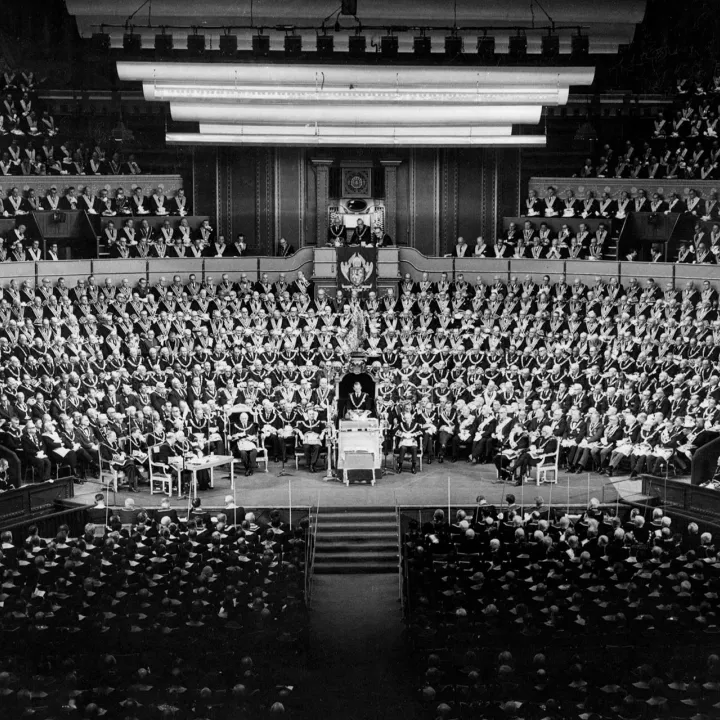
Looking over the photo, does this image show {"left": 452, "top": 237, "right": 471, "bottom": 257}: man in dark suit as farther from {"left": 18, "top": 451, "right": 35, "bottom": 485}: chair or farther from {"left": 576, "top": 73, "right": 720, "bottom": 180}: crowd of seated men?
{"left": 18, "top": 451, "right": 35, "bottom": 485}: chair

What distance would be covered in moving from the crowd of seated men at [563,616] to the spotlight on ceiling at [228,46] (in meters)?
14.7

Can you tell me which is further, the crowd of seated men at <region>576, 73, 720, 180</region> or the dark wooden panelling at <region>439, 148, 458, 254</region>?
the dark wooden panelling at <region>439, 148, 458, 254</region>

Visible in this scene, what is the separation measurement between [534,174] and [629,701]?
2495 cm

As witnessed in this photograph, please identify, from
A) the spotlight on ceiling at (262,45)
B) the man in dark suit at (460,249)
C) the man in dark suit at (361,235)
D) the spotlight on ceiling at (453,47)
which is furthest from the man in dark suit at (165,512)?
the spotlight on ceiling at (453,47)

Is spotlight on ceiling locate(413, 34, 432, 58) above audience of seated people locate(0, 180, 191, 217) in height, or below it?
above

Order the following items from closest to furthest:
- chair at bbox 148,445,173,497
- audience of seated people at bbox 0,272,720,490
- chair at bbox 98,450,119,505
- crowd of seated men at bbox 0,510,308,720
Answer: crowd of seated men at bbox 0,510,308,720, chair at bbox 98,450,119,505, chair at bbox 148,445,173,497, audience of seated people at bbox 0,272,720,490

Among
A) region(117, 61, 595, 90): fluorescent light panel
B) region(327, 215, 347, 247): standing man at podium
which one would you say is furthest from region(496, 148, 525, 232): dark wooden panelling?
region(117, 61, 595, 90): fluorescent light panel

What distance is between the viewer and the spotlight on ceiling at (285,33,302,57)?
2866cm

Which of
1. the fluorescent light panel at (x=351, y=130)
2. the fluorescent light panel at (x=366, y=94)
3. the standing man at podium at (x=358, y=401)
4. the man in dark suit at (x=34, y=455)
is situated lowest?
the man in dark suit at (x=34, y=455)

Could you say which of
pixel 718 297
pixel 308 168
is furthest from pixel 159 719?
pixel 308 168

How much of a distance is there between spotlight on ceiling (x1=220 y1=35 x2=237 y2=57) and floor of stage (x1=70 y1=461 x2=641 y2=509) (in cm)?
1064

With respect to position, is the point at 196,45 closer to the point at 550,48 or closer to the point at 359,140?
the point at 359,140

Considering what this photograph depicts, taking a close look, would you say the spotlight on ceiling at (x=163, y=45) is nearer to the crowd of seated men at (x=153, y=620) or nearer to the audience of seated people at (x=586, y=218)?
the audience of seated people at (x=586, y=218)

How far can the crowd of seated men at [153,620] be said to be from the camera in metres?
12.3
